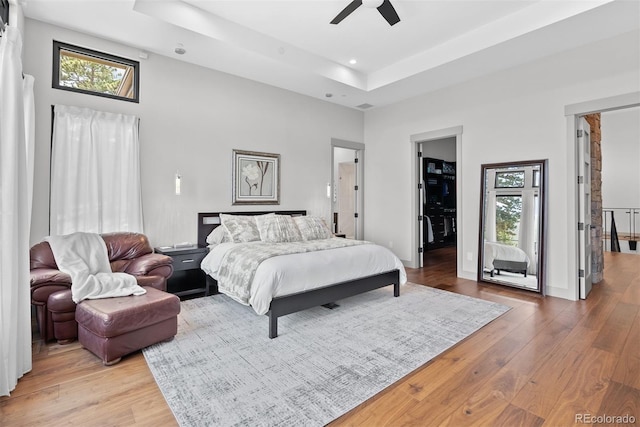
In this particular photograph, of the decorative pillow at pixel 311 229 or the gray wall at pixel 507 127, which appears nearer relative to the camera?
the gray wall at pixel 507 127

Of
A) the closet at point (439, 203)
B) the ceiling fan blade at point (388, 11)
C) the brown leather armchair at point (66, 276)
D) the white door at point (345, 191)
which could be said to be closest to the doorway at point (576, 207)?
the ceiling fan blade at point (388, 11)

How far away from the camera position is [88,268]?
3.12m

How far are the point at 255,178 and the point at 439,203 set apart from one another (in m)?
4.99

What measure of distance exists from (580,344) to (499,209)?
2.48 metres

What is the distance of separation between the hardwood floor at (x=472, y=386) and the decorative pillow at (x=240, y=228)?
1953 mm

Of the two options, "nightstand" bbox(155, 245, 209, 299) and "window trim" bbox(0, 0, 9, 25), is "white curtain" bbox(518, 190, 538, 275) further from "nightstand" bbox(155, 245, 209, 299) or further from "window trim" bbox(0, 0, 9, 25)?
"window trim" bbox(0, 0, 9, 25)

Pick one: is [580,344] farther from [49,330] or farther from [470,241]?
[49,330]

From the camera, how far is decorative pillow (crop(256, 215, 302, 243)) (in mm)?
4422

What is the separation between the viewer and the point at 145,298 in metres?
2.78

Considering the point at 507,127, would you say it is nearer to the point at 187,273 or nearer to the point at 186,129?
the point at 186,129

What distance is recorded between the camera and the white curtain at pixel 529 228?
455 cm

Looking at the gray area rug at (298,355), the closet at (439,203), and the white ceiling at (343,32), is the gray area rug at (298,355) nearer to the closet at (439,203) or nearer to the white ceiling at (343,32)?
the white ceiling at (343,32)

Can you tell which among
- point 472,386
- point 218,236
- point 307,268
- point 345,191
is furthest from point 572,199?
point 345,191

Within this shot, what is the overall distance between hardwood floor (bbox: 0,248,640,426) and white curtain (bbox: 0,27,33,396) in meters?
0.28
